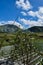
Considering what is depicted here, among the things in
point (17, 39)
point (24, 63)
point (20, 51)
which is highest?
point (17, 39)

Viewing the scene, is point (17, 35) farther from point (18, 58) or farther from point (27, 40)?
point (18, 58)

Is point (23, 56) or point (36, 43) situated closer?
point (23, 56)

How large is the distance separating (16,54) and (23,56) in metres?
0.65

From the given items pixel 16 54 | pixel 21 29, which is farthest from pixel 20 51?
pixel 21 29

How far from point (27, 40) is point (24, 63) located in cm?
226

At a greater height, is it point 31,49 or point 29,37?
point 29,37

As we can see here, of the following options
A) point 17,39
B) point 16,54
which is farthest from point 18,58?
point 17,39

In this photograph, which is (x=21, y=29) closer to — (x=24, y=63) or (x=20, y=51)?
(x=20, y=51)

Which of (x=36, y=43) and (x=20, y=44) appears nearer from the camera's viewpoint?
(x=20, y=44)

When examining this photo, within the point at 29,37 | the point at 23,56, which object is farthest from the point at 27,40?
the point at 23,56

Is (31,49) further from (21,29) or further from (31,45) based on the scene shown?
(21,29)

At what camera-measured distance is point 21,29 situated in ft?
55.9

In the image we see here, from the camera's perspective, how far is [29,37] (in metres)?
17.1

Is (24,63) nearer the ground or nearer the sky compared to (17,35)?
nearer the ground
